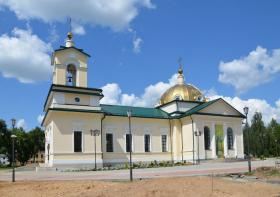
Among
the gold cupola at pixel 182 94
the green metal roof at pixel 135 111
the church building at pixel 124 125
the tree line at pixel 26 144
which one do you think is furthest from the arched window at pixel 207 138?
the tree line at pixel 26 144

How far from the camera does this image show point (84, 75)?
40969 mm

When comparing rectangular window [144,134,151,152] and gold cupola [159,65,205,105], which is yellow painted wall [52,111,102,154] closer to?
rectangular window [144,134,151,152]

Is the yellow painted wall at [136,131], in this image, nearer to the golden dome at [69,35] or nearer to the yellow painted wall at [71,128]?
the yellow painted wall at [71,128]

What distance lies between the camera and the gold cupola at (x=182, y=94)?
50184 mm

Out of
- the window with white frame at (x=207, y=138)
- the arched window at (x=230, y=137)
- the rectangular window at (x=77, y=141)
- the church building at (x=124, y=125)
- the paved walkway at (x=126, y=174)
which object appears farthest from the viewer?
the arched window at (x=230, y=137)

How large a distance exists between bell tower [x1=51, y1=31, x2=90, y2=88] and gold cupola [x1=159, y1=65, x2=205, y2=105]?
14319 millimetres

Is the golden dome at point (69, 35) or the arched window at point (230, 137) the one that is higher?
the golden dome at point (69, 35)

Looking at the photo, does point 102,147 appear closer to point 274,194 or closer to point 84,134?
point 84,134

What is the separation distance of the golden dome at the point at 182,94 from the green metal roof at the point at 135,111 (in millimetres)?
2337

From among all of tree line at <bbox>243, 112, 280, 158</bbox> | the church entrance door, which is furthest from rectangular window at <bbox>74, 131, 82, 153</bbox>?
tree line at <bbox>243, 112, 280, 158</bbox>

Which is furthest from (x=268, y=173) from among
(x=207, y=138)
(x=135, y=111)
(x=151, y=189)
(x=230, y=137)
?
Result: (x=135, y=111)

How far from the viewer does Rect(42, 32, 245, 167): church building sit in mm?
38781

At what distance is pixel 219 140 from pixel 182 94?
8.18 m

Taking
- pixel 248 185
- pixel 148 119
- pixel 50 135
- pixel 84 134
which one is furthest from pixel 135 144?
pixel 248 185
